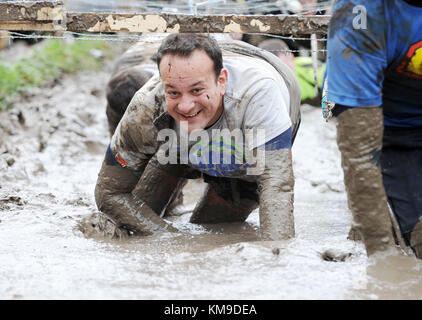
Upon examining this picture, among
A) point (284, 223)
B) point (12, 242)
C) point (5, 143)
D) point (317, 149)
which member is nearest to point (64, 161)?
→ point (5, 143)

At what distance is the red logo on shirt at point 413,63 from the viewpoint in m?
2.49

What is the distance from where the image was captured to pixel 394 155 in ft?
9.78

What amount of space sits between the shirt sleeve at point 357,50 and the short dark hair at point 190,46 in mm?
980

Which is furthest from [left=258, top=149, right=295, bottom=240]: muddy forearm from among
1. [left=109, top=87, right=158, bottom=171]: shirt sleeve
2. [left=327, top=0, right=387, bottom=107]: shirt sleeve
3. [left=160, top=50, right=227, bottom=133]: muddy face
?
[left=327, top=0, right=387, bottom=107]: shirt sleeve

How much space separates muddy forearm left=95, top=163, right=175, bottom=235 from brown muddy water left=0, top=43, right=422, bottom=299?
97 millimetres

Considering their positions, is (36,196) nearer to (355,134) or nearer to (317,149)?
(355,134)

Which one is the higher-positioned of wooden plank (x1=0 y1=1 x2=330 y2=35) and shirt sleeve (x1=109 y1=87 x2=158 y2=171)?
wooden plank (x1=0 y1=1 x2=330 y2=35)

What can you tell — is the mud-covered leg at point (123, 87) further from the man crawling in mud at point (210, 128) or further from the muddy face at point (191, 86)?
the muddy face at point (191, 86)

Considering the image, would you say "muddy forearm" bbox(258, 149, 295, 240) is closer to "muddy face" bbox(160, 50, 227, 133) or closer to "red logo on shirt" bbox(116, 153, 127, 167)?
"muddy face" bbox(160, 50, 227, 133)

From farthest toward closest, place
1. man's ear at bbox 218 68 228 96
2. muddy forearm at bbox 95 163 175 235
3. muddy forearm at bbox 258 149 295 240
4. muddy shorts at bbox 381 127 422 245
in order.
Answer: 1. muddy forearm at bbox 95 163 175 235
2. man's ear at bbox 218 68 228 96
3. muddy forearm at bbox 258 149 295 240
4. muddy shorts at bbox 381 127 422 245

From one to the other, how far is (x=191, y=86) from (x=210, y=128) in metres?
0.28

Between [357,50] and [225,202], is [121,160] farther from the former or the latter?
[357,50]

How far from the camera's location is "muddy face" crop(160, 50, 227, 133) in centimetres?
321

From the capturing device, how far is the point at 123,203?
377 centimetres
